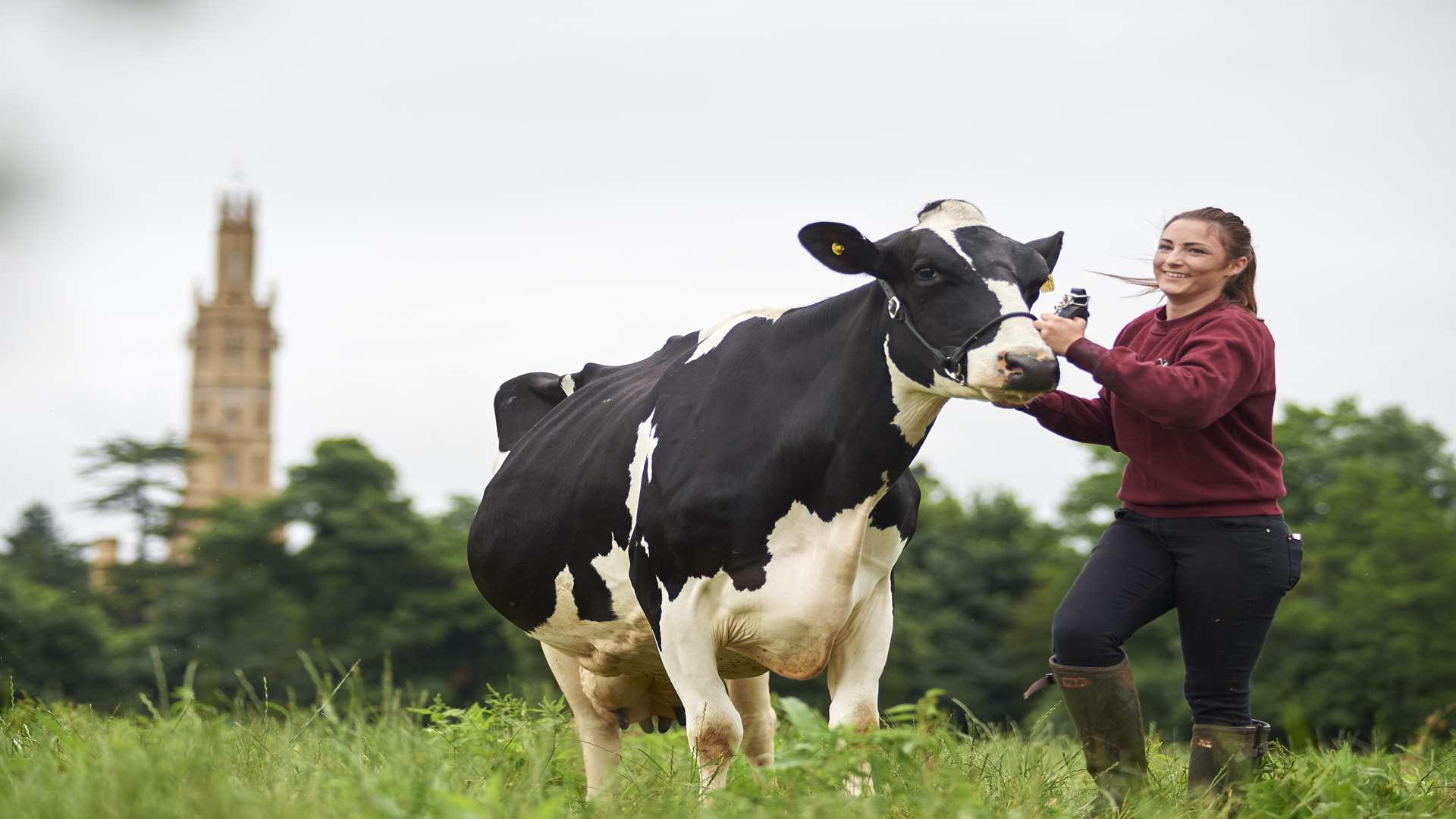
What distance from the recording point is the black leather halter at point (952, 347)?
4977 mm

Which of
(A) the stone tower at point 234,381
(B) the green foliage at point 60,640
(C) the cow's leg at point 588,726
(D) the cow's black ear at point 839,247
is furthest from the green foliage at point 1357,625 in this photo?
(A) the stone tower at point 234,381

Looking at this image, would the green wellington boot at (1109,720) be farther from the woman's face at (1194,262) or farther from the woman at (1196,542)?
the woman's face at (1194,262)

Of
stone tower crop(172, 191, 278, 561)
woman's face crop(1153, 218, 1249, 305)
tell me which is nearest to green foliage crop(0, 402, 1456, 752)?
woman's face crop(1153, 218, 1249, 305)

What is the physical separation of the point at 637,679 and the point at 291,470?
64937 millimetres

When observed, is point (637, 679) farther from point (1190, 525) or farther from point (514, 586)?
point (1190, 525)

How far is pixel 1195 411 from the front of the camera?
5.03 m

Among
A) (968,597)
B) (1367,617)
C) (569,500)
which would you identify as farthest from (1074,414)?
(968,597)

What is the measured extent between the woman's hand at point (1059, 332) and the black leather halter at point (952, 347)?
0.19 feet

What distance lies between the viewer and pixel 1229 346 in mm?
5191

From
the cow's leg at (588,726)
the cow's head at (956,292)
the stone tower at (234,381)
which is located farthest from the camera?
the stone tower at (234,381)

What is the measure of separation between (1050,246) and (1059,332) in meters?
0.84

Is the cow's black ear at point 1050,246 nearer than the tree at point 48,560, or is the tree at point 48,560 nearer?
the cow's black ear at point 1050,246

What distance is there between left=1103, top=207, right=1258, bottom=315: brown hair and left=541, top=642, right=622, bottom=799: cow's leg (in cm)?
339

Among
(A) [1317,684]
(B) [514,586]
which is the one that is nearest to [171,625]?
(A) [1317,684]
